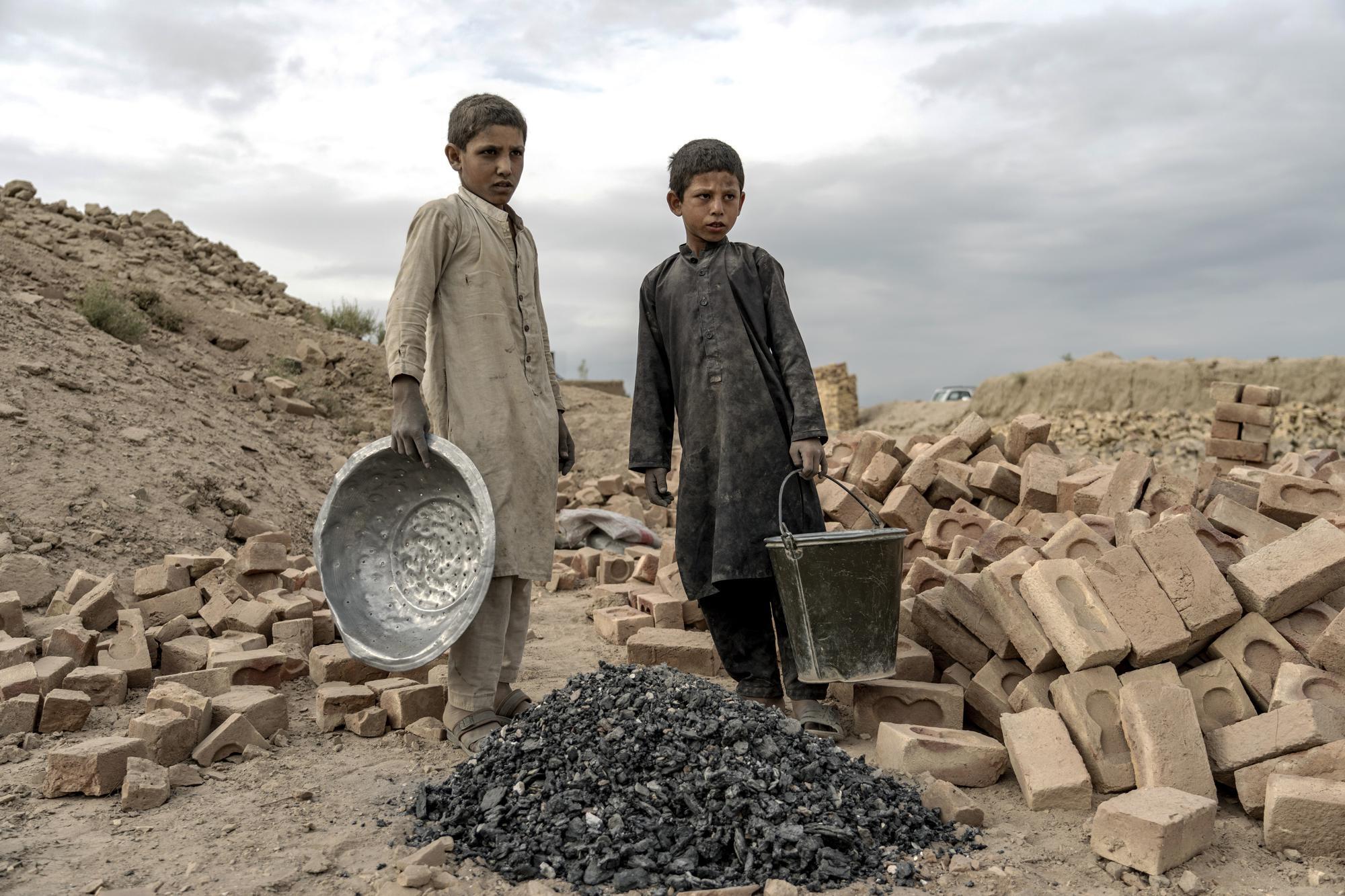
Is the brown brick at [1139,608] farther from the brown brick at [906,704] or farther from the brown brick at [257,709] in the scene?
the brown brick at [257,709]

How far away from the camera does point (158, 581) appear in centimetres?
537

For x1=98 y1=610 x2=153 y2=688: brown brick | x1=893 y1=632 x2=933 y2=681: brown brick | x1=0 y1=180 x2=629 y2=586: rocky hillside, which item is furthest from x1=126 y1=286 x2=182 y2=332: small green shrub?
x1=893 y1=632 x2=933 y2=681: brown brick

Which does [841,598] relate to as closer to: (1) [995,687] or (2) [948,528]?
(1) [995,687]

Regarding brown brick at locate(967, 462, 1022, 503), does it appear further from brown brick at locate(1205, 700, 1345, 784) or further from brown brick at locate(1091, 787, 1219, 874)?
brown brick at locate(1091, 787, 1219, 874)

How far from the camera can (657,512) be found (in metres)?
9.30

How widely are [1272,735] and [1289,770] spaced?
0.42 feet

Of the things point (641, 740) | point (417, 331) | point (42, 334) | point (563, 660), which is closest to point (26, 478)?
point (42, 334)

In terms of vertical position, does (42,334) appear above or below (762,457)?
above

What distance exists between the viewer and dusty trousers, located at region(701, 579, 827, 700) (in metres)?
4.04

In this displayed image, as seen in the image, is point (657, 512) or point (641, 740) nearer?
point (641, 740)

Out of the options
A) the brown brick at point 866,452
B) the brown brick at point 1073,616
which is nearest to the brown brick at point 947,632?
the brown brick at point 1073,616

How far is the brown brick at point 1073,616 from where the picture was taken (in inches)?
138

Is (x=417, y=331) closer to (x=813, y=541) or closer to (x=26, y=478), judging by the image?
(x=813, y=541)

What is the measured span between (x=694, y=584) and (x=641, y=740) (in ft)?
3.40
